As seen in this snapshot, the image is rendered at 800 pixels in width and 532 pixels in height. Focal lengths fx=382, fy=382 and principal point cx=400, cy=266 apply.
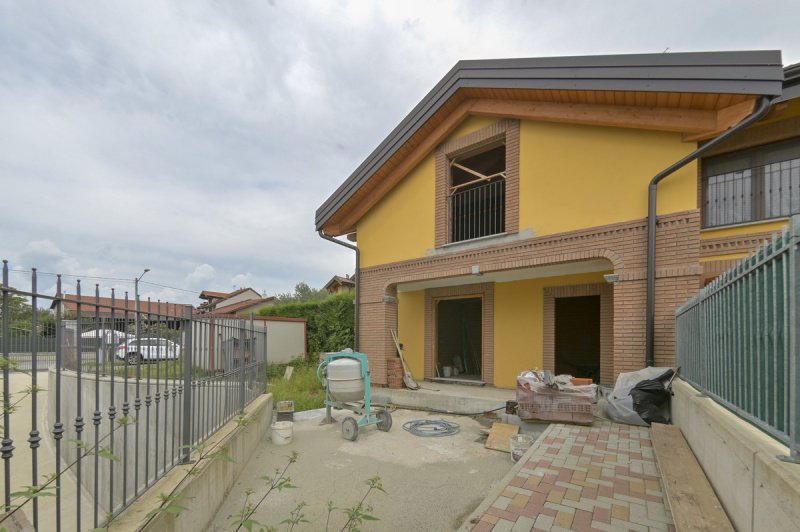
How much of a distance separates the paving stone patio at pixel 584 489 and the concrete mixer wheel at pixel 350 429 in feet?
9.34

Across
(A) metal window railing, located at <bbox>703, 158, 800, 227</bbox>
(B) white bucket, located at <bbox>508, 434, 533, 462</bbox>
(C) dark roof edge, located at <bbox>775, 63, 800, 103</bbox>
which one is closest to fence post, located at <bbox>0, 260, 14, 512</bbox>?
(B) white bucket, located at <bbox>508, 434, 533, 462</bbox>

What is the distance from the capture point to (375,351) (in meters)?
9.84

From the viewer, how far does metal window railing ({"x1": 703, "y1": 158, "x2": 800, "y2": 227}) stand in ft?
19.7

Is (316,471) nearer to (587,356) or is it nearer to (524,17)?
(524,17)

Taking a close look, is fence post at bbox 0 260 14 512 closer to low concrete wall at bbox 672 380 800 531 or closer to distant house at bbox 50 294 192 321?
distant house at bbox 50 294 192 321

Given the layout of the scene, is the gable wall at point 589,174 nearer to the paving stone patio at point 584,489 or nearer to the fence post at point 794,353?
the paving stone patio at point 584,489

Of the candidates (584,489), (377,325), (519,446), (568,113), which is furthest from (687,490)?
(377,325)

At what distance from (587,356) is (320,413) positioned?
8.47m

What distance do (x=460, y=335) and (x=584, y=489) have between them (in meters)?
8.78

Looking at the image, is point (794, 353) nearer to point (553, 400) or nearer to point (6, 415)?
point (6, 415)

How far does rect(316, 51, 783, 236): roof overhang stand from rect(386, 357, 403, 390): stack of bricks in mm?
4602

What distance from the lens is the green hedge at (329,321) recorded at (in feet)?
45.0

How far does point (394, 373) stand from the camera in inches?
376

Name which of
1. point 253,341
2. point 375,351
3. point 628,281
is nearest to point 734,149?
point 628,281
